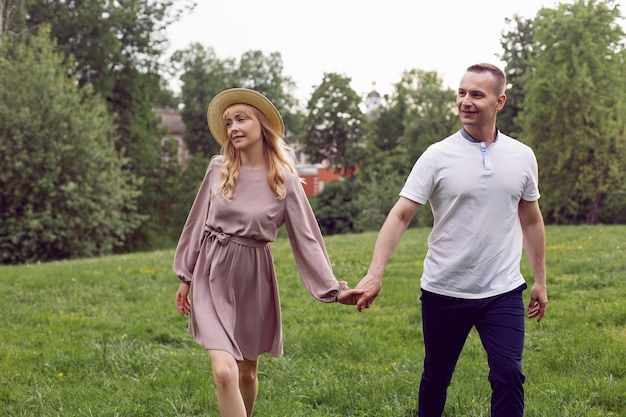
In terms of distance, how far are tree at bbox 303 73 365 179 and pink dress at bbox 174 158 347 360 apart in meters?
47.7

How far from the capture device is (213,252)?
14.3ft

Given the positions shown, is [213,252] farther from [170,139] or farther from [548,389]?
[170,139]

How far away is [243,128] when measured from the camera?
447cm

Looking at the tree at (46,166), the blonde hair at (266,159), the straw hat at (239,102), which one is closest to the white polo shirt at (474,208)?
the blonde hair at (266,159)

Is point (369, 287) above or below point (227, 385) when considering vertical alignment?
above

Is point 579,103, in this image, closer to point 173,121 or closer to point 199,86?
point 199,86

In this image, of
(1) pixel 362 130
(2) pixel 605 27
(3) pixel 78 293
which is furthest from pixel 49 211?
(1) pixel 362 130

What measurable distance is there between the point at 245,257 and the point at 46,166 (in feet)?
75.2

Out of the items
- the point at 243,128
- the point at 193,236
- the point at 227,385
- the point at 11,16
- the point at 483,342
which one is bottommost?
the point at 227,385

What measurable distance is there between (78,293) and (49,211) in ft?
52.9

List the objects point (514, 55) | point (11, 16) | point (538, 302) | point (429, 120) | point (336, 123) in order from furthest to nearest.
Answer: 1. point (429, 120)
2. point (336, 123)
3. point (514, 55)
4. point (11, 16)
5. point (538, 302)

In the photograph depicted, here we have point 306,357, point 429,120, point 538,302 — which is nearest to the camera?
point 538,302

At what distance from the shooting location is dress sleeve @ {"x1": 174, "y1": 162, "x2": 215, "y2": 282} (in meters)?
4.50

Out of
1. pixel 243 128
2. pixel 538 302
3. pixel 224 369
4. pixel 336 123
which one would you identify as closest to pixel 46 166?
pixel 243 128
